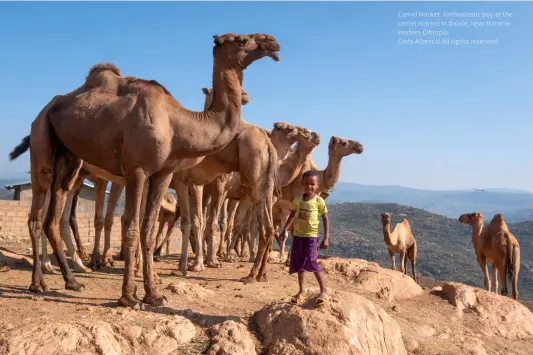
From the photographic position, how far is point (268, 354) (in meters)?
5.67

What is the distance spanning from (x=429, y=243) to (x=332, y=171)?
47665mm

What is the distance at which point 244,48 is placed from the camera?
276 inches

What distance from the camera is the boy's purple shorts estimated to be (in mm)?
6090

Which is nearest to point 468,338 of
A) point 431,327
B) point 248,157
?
point 431,327

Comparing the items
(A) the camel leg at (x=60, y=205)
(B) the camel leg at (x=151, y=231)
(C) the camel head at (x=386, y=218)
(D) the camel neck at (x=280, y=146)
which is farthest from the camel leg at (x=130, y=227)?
(C) the camel head at (x=386, y=218)

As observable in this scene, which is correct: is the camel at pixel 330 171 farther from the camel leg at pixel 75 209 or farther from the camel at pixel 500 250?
the camel leg at pixel 75 209

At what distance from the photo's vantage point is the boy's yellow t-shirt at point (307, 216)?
6.23m

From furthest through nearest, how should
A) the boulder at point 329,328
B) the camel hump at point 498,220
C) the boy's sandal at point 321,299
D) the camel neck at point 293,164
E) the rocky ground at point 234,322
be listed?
1. the camel hump at point 498,220
2. the camel neck at point 293,164
3. the boy's sandal at point 321,299
4. the boulder at point 329,328
5. the rocky ground at point 234,322


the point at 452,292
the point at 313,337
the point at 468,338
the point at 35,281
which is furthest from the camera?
the point at 452,292

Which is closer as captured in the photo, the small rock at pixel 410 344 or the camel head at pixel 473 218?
the small rock at pixel 410 344

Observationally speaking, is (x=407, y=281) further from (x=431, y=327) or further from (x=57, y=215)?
(x=57, y=215)

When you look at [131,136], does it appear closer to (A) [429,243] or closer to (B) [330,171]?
(B) [330,171]

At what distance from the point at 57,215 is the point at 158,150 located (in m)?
1.99

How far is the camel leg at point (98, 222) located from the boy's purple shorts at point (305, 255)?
4.73 m
